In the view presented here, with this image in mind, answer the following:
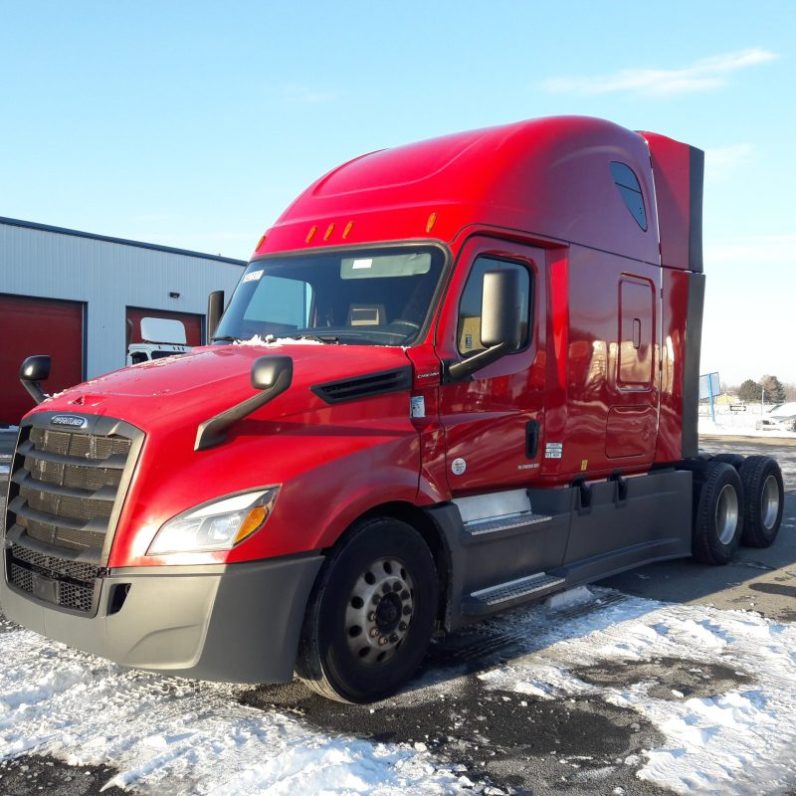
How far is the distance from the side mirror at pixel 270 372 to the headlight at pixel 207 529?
1.88 ft

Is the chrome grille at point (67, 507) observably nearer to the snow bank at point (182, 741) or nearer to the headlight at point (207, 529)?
the headlight at point (207, 529)

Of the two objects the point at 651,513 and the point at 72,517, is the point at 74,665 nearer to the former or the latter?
the point at 72,517

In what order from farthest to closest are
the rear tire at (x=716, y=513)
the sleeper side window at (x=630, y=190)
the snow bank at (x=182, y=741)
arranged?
1. the rear tire at (x=716, y=513)
2. the sleeper side window at (x=630, y=190)
3. the snow bank at (x=182, y=741)

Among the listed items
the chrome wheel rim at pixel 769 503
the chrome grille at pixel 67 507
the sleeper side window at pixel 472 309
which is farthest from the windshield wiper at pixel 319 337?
the chrome wheel rim at pixel 769 503

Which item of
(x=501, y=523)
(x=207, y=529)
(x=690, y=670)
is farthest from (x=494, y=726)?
(x=207, y=529)

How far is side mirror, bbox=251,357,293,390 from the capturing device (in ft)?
13.4

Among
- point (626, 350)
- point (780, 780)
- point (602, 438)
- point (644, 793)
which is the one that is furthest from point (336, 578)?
point (626, 350)

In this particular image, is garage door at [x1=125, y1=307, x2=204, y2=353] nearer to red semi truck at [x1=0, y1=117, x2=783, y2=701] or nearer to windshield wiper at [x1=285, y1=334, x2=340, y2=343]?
red semi truck at [x1=0, y1=117, x2=783, y2=701]

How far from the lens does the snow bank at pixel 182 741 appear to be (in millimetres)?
3568

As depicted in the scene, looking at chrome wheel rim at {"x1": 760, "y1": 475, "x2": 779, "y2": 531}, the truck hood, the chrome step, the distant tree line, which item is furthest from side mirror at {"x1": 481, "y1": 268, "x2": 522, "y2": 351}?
the distant tree line

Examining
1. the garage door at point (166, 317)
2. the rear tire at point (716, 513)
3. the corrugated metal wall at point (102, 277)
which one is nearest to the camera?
the rear tire at point (716, 513)

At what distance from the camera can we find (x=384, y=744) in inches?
157

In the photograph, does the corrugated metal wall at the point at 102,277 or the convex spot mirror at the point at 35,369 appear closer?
the convex spot mirror at the point at 35,369

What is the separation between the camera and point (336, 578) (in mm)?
4344
